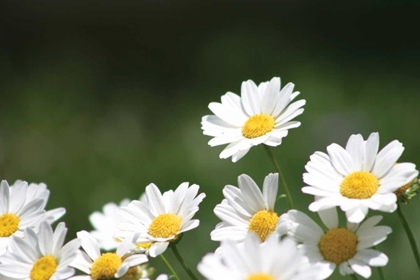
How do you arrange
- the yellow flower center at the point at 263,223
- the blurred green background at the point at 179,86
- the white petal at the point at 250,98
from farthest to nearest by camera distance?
the blurred green background at the point at 179,86 < the white petal at the point at 250,98 < the yellow flower center at the point at 263,223

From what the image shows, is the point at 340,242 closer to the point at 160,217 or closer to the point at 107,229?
the point at 160,217

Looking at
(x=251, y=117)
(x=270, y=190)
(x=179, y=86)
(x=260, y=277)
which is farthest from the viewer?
(x=179, y=86)

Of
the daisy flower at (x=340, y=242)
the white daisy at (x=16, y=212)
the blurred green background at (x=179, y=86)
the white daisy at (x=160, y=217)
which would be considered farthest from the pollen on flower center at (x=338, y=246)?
the blurred green background at (x=179, y=86)

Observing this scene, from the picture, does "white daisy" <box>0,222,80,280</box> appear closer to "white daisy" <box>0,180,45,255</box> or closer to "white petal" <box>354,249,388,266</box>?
"white daisy" <box>0,180,45,255</box>

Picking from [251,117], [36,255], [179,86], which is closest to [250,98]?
[251,117]

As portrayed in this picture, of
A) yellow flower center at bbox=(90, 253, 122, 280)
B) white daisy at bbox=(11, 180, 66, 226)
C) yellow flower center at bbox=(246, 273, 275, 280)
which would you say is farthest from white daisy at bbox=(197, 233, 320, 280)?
white daisy at bbox=(11, 180, 66, 226)

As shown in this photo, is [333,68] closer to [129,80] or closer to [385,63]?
[385,63]

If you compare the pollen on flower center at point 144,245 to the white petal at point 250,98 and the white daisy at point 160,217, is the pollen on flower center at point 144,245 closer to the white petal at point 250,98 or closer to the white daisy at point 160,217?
the white daisy at point 160,217
